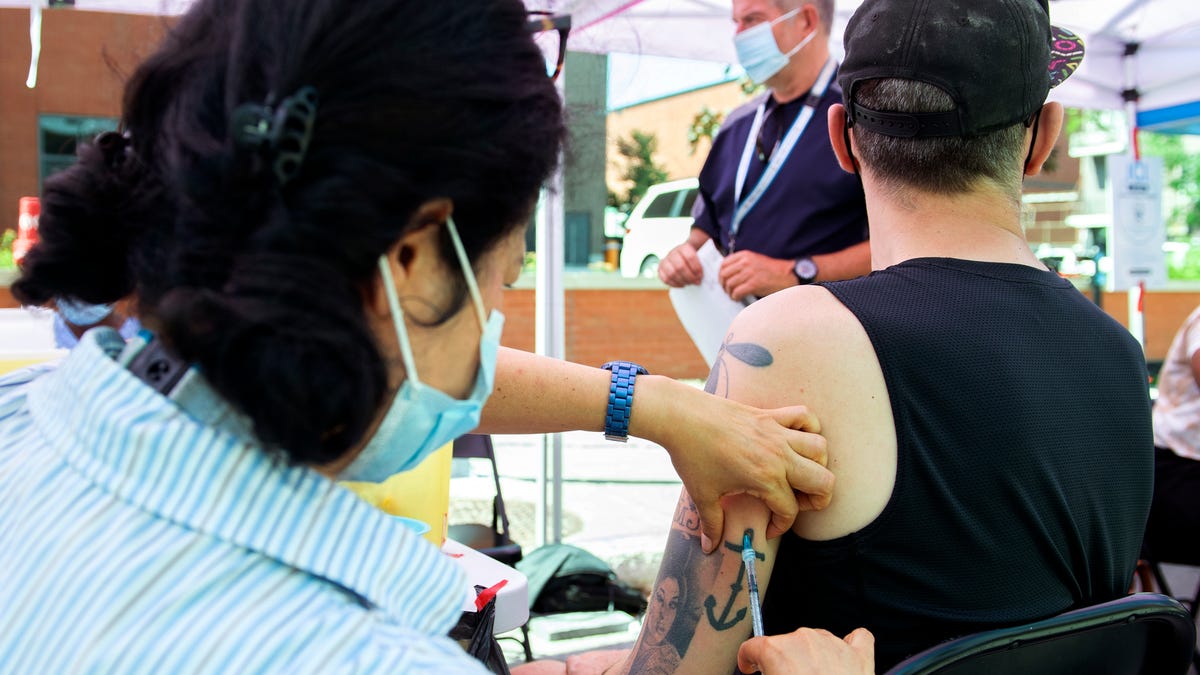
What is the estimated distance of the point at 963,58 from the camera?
137 centimetres

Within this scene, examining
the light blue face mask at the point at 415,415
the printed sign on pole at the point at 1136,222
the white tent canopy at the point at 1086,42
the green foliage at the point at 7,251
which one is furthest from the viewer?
the green foliage at the point at 7,251

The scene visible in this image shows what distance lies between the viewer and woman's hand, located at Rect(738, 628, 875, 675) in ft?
3.59

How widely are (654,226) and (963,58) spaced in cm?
1091

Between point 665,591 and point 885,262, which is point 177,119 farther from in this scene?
point 885,262

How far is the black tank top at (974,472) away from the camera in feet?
4.07

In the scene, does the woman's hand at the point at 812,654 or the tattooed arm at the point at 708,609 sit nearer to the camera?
the woman's hand at the point at 812,654

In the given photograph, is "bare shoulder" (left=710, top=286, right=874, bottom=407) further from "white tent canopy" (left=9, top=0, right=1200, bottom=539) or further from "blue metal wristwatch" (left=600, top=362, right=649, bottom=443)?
"white tent canopy" (left=9, top=0, right=1200, bottom=539)

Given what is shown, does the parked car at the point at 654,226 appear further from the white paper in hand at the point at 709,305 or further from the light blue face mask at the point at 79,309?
the light blue face mask at the point at 79,309

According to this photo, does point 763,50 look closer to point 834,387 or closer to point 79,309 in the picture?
point 834,387

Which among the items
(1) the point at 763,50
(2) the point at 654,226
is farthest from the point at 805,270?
(2) the point at 654,226

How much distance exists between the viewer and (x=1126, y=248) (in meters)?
6.14

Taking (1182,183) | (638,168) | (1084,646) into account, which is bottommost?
(1084,646)

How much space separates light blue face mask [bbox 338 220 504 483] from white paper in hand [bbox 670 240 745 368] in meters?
2.36

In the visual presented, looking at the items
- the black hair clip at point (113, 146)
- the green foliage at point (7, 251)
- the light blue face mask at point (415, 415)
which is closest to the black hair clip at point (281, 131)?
the light blue face mask at point (415, 415)
